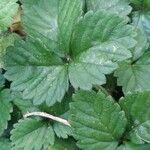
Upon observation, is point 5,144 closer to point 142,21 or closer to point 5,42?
point 5,42

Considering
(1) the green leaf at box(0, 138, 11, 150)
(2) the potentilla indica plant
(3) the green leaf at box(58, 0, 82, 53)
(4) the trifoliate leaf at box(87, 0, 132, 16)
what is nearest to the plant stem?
(2) the potentilla indica plant

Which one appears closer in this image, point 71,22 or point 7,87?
point 71,22

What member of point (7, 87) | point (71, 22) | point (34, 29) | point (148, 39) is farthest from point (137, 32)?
point (7, 87)

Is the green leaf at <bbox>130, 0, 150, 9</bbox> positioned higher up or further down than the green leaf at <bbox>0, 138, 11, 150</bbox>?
higher up

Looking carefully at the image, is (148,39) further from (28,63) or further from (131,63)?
(28,63)

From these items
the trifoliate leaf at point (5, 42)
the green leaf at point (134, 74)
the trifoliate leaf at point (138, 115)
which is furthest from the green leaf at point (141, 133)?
the trifoliate leaf at point (5, 42)

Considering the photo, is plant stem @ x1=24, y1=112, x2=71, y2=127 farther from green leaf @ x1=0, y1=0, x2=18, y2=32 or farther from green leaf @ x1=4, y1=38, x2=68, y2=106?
green leaf @ x1=0, y1=0, x2=18, y2=32

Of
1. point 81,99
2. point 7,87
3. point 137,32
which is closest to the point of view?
point 81,99

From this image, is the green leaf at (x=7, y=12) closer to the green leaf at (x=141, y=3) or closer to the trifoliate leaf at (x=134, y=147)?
the green leaf at (x=141, y=3)
